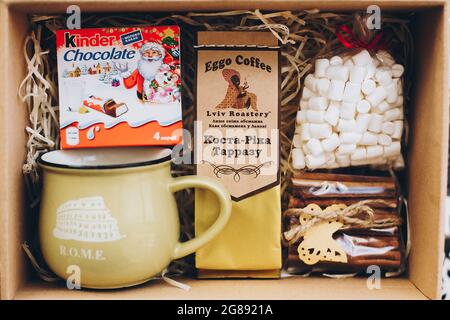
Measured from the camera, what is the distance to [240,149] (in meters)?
1.00

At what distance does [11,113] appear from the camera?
35.3 inches

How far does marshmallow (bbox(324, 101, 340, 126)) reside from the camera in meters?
0.98

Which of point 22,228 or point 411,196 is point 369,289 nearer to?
point 411,196

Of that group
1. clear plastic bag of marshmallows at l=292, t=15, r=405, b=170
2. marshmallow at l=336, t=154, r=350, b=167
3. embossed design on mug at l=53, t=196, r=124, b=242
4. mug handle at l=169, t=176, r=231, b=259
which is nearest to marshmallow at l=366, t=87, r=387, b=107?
clear plastic bag of marshmallows at l=292, t=15, r=405, b=170

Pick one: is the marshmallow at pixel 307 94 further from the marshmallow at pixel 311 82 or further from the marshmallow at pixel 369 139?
the marshmallow at pixel 369 139

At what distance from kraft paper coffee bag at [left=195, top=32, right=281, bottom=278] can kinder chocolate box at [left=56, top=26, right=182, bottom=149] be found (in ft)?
0.18

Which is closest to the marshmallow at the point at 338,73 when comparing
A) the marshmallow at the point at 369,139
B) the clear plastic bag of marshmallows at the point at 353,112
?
the clear plastic bag of marshmallows at the point at 353,112

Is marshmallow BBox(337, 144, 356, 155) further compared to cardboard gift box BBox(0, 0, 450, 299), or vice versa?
marshmallow BBox(337, 144, 356, 155)

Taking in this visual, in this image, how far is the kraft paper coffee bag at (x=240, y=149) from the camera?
0.99 metres

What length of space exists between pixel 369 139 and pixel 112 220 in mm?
450

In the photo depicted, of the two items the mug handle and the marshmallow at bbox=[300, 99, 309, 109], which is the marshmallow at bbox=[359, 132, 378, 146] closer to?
the marshmallow at bbox=[300, 99, 309, 109]

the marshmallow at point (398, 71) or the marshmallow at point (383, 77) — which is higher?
the marshmallow at point (398, 71)

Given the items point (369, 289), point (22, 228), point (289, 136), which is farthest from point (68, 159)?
point (369, 289)

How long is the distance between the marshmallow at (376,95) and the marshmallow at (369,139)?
5 cm
